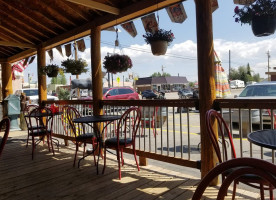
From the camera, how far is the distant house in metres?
48.0

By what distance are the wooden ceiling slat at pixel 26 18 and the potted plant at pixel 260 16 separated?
3.68 metres

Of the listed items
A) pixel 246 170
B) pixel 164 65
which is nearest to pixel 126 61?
pixel 246 170

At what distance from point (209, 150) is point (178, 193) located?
0.57m

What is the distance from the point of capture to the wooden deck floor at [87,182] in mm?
2430

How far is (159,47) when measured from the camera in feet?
9.53

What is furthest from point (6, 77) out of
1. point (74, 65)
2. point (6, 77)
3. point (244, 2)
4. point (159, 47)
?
point (244, 2)

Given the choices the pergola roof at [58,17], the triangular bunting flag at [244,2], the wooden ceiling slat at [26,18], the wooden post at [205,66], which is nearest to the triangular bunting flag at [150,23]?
the pergola roof at [58,17]

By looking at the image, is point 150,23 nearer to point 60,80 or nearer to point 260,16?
point 260,16

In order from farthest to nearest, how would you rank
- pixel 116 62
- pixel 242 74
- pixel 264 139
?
pixel 242 74 < pixel 116 62 < pixel 264 139

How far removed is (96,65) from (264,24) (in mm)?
2581

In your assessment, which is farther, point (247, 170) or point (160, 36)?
point (160, 36)

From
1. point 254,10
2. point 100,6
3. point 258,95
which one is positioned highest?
point 100,6

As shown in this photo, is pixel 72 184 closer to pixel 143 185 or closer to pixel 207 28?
pixel 143 185

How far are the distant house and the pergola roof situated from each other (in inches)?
1627
